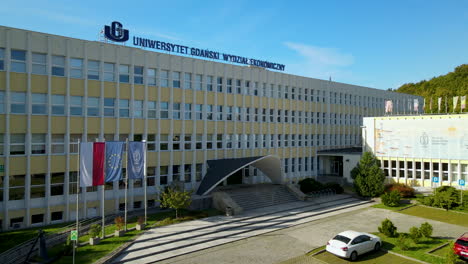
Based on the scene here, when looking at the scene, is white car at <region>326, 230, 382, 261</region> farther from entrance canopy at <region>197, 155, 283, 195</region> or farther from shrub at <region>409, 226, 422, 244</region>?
entrance canopy at <region>197, 155, 283, 195</region>

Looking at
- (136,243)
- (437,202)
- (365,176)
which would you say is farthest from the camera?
(365,176)

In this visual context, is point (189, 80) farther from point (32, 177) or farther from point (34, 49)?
point (32, 177)

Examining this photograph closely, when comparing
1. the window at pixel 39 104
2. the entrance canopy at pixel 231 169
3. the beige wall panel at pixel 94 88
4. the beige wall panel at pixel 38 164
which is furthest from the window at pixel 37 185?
the entrance canopy at pixel 231 169

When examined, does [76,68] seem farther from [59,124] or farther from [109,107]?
[59,124]

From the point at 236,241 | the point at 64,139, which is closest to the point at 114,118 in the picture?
the point at 64,139

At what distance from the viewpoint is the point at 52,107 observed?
84.9 ft

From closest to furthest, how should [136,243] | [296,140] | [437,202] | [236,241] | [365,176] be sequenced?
[136,243] < [236,241] < [437,202] < [365,176] < [296,140]

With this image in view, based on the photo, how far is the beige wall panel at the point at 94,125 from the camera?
27453 millimetres

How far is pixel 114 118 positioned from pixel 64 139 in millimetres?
4293

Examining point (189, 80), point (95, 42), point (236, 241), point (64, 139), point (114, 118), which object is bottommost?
point (236, 241)

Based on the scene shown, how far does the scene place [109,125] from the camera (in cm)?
2844

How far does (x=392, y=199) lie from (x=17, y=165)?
32.0 meters

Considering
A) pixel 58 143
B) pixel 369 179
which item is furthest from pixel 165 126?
pixel 369 179

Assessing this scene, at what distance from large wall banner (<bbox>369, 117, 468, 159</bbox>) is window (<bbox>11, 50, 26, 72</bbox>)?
37.9m
